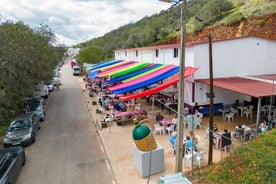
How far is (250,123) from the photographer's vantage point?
16156 millimetres

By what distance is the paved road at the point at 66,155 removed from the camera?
35.3ft

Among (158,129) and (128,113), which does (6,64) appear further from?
Answer: (158,129)

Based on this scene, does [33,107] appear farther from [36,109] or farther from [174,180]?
[174,180]

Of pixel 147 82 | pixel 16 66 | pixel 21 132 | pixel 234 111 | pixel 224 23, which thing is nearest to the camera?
pixel 21 132

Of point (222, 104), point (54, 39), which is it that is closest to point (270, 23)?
point (222, 104)

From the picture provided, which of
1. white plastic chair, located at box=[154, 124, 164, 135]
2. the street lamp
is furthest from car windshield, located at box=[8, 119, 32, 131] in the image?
the street lamp

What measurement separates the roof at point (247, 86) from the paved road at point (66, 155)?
8.21 metres

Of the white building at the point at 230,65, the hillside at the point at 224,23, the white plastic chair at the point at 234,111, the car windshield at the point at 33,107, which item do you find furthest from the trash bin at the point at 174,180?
the car windshield at the point at 33,107

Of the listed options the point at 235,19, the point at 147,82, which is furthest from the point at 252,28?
the point at 147,82

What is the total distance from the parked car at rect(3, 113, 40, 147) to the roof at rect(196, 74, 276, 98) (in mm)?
11525

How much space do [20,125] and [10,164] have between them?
5853 millimetres

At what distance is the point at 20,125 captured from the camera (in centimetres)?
1539

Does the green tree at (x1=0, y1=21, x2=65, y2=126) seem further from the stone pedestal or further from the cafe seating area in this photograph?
the stone pedestal

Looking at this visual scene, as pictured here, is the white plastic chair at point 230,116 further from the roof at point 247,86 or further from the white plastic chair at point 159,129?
the white plastic chair at point 159,129
